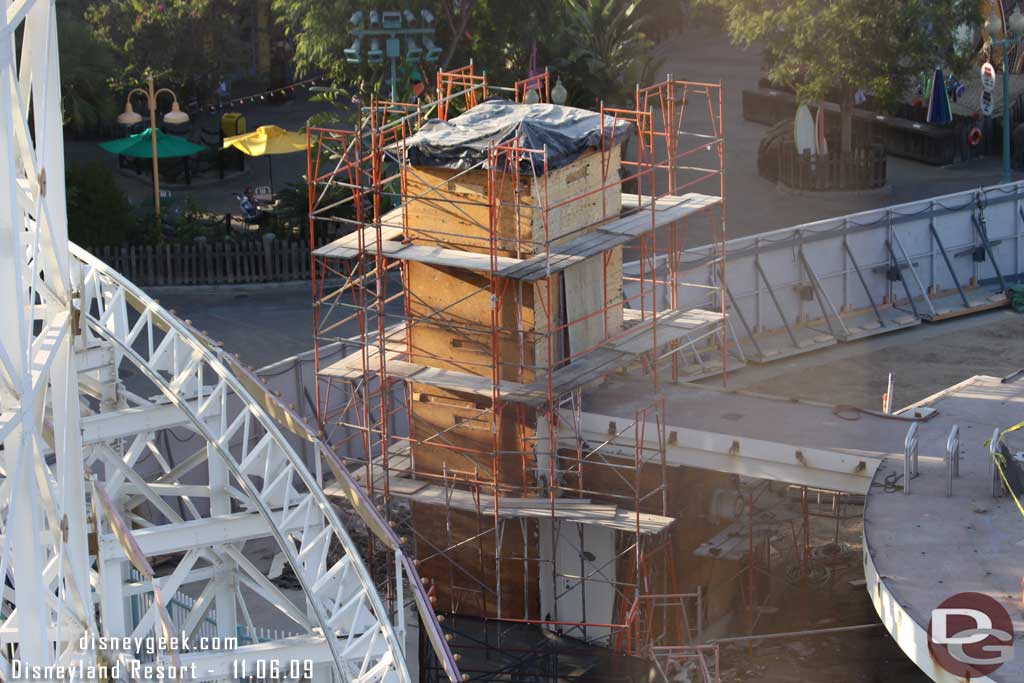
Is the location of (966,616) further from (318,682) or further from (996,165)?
(996,165)

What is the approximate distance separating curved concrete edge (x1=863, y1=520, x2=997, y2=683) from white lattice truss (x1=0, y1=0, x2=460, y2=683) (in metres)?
4.86

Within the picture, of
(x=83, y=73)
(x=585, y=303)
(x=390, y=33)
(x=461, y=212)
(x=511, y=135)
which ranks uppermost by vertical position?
(x=390, y=33)

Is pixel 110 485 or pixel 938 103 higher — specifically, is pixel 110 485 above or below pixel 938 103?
below

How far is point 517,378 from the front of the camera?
24609 mm

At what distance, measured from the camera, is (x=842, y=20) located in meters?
45.7

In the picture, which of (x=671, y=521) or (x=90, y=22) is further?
(x=90, y=22)

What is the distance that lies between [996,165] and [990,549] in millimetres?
31758

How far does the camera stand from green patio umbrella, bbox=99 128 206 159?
46.1 metres

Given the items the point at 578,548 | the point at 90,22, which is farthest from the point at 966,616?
the point at 90,22

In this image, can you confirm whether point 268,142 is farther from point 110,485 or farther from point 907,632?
point 907,632

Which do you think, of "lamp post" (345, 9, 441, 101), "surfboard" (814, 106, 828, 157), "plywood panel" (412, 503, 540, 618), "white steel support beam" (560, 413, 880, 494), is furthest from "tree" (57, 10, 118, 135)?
"white steel support beam" (560, 413, 880, 494)

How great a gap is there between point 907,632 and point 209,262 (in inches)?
1015

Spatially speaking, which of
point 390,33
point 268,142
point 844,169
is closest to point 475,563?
point 390,33

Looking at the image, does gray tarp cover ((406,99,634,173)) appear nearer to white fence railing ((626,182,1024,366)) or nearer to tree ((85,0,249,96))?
white fence railing ((626,182,1024,366))
